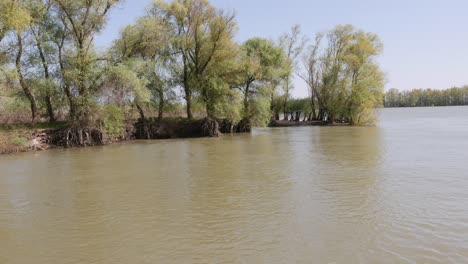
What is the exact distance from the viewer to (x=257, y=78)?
36969 mm

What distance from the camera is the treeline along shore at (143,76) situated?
23266 mm

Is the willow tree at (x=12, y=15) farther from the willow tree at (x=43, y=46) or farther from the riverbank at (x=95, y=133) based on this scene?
the riverbank at (x=95, y=133)

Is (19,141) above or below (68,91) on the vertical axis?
below

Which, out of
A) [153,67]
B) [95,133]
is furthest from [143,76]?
[95,133]

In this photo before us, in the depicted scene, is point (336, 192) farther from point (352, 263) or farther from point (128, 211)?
point (128, 211)

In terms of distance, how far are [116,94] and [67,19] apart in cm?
661

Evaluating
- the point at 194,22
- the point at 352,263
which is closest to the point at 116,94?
the point at 194,22

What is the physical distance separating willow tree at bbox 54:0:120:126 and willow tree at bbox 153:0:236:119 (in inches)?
252

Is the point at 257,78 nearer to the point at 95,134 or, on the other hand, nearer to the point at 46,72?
the point at 95,134

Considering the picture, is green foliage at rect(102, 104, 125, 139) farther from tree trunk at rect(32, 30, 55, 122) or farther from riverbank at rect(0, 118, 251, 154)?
tree trunk at rect(32, 30, 55, 122)

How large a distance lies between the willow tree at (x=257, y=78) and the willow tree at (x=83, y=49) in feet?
42.5

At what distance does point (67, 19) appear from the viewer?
25.3 metres

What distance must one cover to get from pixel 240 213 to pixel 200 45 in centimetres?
2582

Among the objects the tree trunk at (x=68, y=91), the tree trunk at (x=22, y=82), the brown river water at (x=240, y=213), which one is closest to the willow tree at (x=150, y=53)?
the tree trunk at (x=68, y=91)
